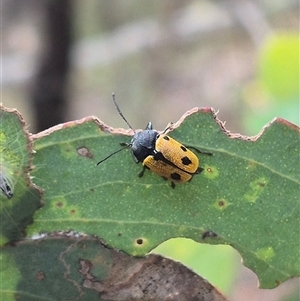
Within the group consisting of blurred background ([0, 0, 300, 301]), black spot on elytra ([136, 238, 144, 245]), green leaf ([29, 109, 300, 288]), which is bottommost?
blurred background ([0, 0, 300, 301])

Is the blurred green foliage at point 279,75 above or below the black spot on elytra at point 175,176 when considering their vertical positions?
below

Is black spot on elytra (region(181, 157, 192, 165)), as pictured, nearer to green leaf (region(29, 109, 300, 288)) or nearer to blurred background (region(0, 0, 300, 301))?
green leaf (region(29, 109, 300, 288))

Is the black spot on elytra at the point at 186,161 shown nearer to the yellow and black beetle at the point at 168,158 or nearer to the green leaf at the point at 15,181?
the yellow and black beetle at the point at 168,158

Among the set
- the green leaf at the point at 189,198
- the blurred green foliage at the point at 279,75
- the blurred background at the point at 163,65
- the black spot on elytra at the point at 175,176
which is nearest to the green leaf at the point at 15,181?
the green leaf at the point at 189,198

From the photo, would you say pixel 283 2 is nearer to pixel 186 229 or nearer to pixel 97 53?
pixel 97 53

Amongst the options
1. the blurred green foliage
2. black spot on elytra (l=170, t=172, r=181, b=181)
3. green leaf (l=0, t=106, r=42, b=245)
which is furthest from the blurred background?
green leaf (l=0, t=106, r=42, b=245)

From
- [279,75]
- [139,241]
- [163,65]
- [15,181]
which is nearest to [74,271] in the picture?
[139,241]
